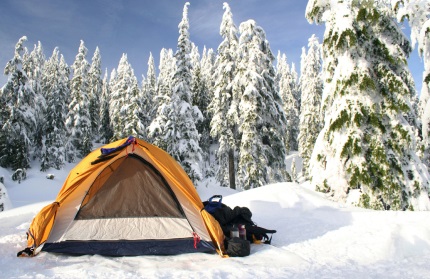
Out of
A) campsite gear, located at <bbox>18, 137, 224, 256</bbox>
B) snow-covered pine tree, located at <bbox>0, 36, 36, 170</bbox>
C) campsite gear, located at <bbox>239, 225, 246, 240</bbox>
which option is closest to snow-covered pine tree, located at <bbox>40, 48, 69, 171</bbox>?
snow-covered pine tree, located at <bbox>0, 36, 36, 170</bbox>

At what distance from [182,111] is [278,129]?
268 inches

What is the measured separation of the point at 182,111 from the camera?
69.8 ft

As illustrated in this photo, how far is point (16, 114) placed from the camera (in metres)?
26.3

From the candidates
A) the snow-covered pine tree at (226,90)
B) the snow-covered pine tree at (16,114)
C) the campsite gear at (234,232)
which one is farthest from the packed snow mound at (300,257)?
the snow-covered pine tree at (16,114)

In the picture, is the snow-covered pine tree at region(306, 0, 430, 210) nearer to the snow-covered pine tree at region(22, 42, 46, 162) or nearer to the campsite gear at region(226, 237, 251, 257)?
the campsite gear at region(226, 237, 251, 257)

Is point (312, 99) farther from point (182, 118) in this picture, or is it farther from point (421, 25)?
point (421, 25)

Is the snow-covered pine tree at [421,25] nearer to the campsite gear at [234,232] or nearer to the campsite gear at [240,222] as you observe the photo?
the campsite gear at [240,222]

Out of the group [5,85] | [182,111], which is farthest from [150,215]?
[5,85]

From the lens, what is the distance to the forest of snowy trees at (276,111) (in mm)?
8688

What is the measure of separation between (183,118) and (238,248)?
17.0m

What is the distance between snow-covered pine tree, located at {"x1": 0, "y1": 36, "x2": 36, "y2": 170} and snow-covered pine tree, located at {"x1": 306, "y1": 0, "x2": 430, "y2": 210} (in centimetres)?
2523

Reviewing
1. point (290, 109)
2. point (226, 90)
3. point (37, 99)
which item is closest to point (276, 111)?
point (226, 90)

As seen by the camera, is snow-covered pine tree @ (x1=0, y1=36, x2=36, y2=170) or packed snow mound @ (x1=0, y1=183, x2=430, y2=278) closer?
packed snow mound @ (x1=0, y1=183, x2=430, y2=278)

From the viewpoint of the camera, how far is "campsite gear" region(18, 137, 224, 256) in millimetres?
5539
